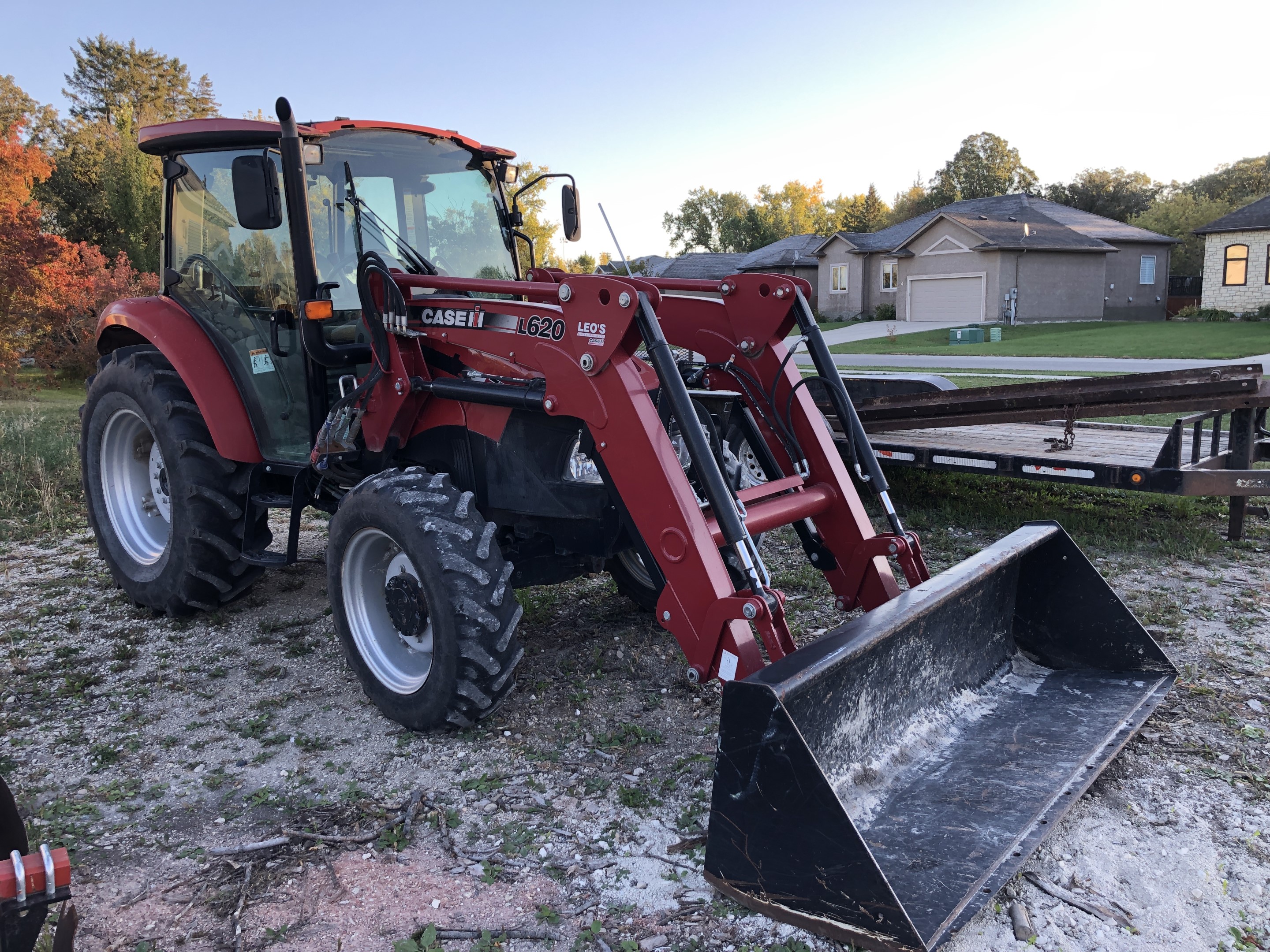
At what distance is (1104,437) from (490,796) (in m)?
6.02

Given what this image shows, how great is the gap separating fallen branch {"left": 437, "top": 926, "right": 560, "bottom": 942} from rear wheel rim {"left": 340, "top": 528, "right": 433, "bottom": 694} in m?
1.43

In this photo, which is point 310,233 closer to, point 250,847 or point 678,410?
point 678,410

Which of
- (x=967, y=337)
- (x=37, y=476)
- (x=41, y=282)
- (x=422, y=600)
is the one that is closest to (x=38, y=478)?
(x=37, y=476)

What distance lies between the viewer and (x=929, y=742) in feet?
11.2

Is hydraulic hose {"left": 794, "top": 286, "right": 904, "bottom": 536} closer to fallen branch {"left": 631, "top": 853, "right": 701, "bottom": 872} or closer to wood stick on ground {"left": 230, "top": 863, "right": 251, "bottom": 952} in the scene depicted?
fallen branch {"left": 631, "top": 853, "right": 701, "bottom": 872}

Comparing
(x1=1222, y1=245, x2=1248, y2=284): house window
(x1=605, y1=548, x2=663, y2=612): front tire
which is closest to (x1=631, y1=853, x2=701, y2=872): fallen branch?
(x1=605, y1=548, x2=663, y2=612): front tire

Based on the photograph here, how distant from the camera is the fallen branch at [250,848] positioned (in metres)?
3.14

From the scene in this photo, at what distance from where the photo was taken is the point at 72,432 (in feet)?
38.5

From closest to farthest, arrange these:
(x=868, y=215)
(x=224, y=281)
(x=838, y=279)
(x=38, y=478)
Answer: (x=224, y=281) → (x=38, y=478) → (x=838, y=279) → (x=868, y=215)

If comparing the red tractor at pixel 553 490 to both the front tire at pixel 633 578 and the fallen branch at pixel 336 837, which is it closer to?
the front tire at pixel 633 578

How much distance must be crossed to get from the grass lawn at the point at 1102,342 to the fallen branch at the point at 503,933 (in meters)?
20.1

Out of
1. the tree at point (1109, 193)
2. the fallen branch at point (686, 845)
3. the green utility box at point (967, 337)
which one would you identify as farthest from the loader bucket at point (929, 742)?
the tree at point (1109, 193)

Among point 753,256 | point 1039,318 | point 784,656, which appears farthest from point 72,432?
point 753,256

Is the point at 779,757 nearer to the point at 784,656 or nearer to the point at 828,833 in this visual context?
the point at 828,833
